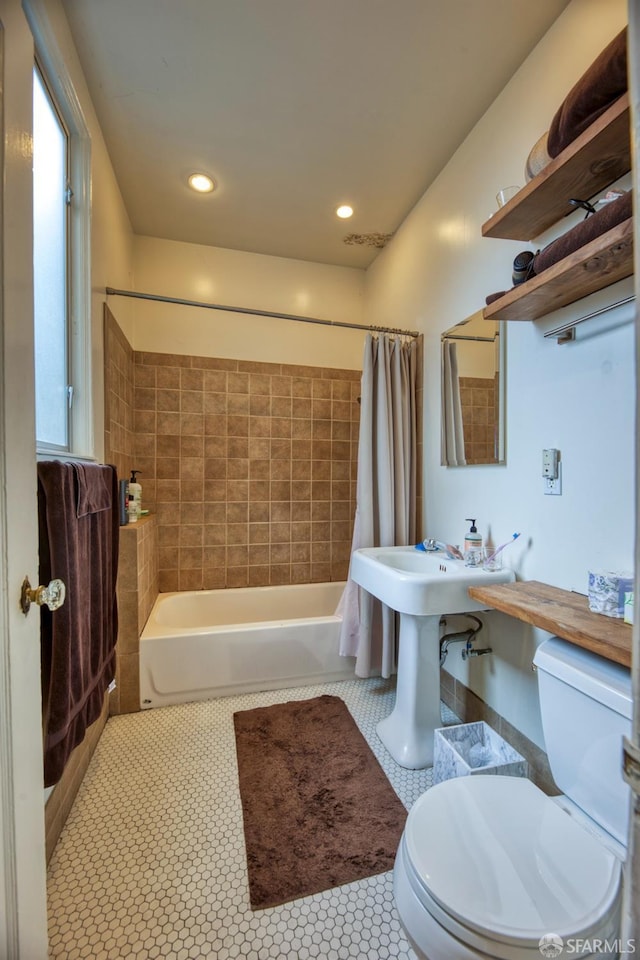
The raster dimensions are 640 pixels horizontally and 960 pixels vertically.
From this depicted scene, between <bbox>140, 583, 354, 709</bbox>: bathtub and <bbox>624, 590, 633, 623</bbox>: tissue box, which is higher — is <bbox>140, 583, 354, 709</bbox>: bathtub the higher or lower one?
the lower one

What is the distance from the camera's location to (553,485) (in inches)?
51.4

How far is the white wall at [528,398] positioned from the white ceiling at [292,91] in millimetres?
164

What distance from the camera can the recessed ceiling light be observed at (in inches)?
78.6

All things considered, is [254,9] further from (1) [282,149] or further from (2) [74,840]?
(2) [74,840]

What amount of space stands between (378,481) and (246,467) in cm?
104

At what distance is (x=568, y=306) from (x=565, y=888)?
1463 millimetres

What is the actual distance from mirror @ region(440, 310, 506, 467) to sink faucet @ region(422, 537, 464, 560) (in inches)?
15.8

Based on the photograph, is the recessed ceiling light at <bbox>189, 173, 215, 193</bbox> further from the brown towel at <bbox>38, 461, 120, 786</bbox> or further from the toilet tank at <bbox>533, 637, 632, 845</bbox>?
the toilet tank at <bbox>533, 637, 632, 845</bbox>

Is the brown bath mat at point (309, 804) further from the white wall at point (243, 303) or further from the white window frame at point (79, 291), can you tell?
the white wall at point (243, 303)

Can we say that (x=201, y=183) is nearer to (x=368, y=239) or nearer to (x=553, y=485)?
(x=368, y=239)

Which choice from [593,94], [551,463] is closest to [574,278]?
[593,94]

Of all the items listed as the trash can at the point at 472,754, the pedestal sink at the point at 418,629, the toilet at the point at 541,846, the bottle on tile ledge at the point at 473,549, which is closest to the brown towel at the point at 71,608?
the toilet at the point at 541,846

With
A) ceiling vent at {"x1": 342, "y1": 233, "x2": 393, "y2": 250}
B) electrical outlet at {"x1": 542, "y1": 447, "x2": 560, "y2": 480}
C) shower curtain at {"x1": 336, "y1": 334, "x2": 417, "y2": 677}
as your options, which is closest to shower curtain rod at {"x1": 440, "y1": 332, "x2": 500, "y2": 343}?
shower curtain at {"x1": 336, "y1": 334, "x2": 417, "y2": 677}

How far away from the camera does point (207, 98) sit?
1.59m
